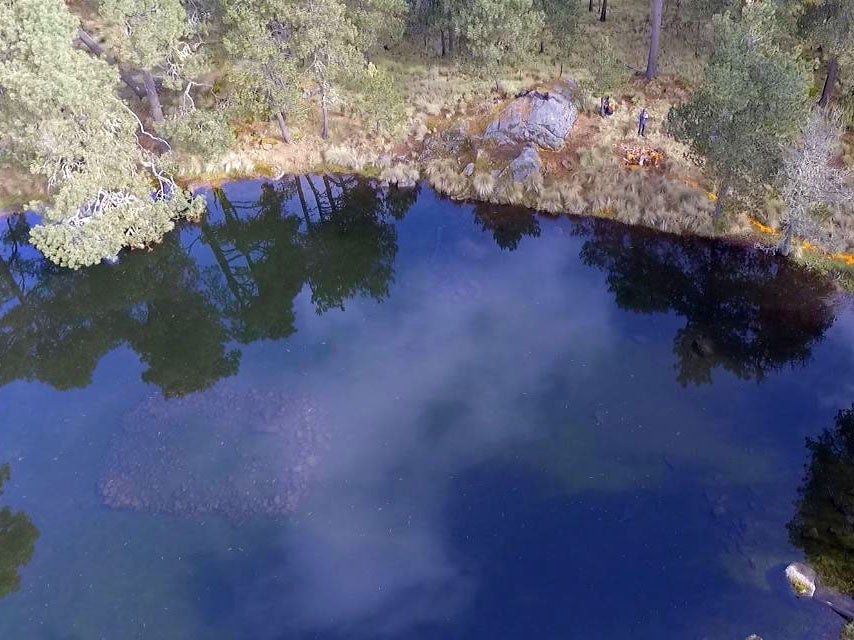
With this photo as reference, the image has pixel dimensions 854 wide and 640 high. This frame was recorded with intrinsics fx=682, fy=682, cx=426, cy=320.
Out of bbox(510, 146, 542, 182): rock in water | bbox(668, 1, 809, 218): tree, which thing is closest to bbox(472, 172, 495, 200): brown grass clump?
bbox(510, 146, 542, 182): rock in water

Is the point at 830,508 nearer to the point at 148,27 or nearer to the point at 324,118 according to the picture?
the point at 324,118

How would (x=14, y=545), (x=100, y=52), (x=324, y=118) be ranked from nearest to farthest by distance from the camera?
1. (x=14, y=545)
2. (x=324, y=118)
3. (x=100, y=52)

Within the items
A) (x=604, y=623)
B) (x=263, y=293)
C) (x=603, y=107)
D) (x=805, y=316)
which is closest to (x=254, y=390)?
(x=263, y=293)

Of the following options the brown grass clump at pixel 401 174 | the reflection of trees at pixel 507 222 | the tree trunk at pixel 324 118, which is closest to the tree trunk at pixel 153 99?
the tree trunk at pixel 324 118

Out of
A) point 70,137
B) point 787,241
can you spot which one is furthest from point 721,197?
point 70,137

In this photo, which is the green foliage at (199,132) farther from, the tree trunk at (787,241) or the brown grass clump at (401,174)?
the tree trunk at (787,241)

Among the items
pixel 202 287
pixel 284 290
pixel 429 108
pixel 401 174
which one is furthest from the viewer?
pixel 429 108

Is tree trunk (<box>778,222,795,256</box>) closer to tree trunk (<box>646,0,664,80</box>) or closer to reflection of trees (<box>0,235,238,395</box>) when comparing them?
tree trunk (<box>646,0,664,80</box>)
